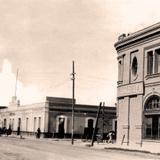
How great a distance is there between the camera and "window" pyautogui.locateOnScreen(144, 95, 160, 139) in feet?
124

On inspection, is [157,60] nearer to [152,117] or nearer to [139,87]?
[139,87]

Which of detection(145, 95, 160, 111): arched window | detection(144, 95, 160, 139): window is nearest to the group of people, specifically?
detection(144, 95, 160, 139): window

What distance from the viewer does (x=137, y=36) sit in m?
40.3

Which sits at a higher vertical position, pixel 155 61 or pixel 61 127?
pixel 155 61

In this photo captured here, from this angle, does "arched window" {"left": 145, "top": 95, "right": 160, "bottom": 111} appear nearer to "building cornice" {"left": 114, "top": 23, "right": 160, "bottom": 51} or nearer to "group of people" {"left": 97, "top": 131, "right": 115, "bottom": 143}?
"building cornice" {"left": 114, "top": 23, "right": 160, "bottom": 51}

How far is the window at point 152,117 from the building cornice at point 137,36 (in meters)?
4.94

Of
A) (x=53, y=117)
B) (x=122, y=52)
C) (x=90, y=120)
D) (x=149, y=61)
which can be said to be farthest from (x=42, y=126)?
(x=149, y=61)

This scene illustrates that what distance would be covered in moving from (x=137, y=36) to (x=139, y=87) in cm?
426

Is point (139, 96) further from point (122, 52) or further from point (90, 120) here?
point (90, 120)

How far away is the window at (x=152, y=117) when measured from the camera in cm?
3784

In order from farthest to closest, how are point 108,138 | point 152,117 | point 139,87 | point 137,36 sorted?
point 108,138 → point 137,36 → point 139,87 → point 152,117

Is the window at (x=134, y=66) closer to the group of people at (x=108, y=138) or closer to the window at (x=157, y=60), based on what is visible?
the window at (x=157, y=60)

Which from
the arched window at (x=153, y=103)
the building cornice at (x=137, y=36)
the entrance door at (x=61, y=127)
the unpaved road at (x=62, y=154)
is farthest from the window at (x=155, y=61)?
the entrance door at (x=61, y=127)

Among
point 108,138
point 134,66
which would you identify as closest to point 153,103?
point 134,66
